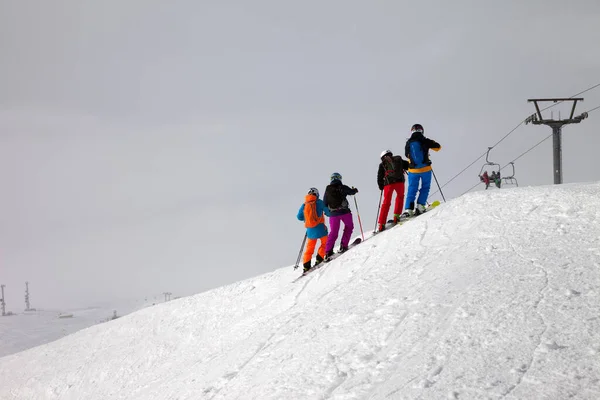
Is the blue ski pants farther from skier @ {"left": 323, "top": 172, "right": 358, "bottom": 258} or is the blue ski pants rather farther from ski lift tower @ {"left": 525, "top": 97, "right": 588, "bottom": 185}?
ski lift tower @ {"left": 525, "top": 97, "right": 588, "bottom": 185}

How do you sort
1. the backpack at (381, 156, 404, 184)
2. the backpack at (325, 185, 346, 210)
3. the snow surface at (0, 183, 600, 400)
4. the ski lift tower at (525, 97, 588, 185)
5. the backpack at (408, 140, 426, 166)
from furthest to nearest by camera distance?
1. the ski lift tower at (525, 97, 588, 185)
2. the backpack at (325, 185, 346, 210)
3. the backpack at (381, 156, 404, 184)
4. the backpack at (408, 140, 426, 166)
5. the snow surface at (0, 183, 600, 400)

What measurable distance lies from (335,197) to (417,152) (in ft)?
8.32

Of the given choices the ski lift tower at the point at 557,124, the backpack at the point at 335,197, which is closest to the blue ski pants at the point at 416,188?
the backpack at the point at 335,197

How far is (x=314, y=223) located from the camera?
517 inches

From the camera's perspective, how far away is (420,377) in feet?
15.5

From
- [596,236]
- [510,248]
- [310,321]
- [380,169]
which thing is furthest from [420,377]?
[380,169]

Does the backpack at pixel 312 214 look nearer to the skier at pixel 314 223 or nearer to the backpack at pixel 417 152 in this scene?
the skier at pixel 314 223

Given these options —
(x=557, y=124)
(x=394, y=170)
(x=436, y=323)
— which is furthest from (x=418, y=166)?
(x=557, y=124)

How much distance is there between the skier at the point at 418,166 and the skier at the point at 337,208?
5.34 feet

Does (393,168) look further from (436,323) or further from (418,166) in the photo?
(436,323)

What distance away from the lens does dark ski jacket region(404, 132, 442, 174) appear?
12109mm

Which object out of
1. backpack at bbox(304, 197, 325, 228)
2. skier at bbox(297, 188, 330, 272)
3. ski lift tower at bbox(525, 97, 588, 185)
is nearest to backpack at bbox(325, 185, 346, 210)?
skier at bbox(297, 188, 330, 272)

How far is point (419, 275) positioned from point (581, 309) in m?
2.68

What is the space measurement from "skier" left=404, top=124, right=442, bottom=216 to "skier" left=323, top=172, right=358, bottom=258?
163 centimetres
